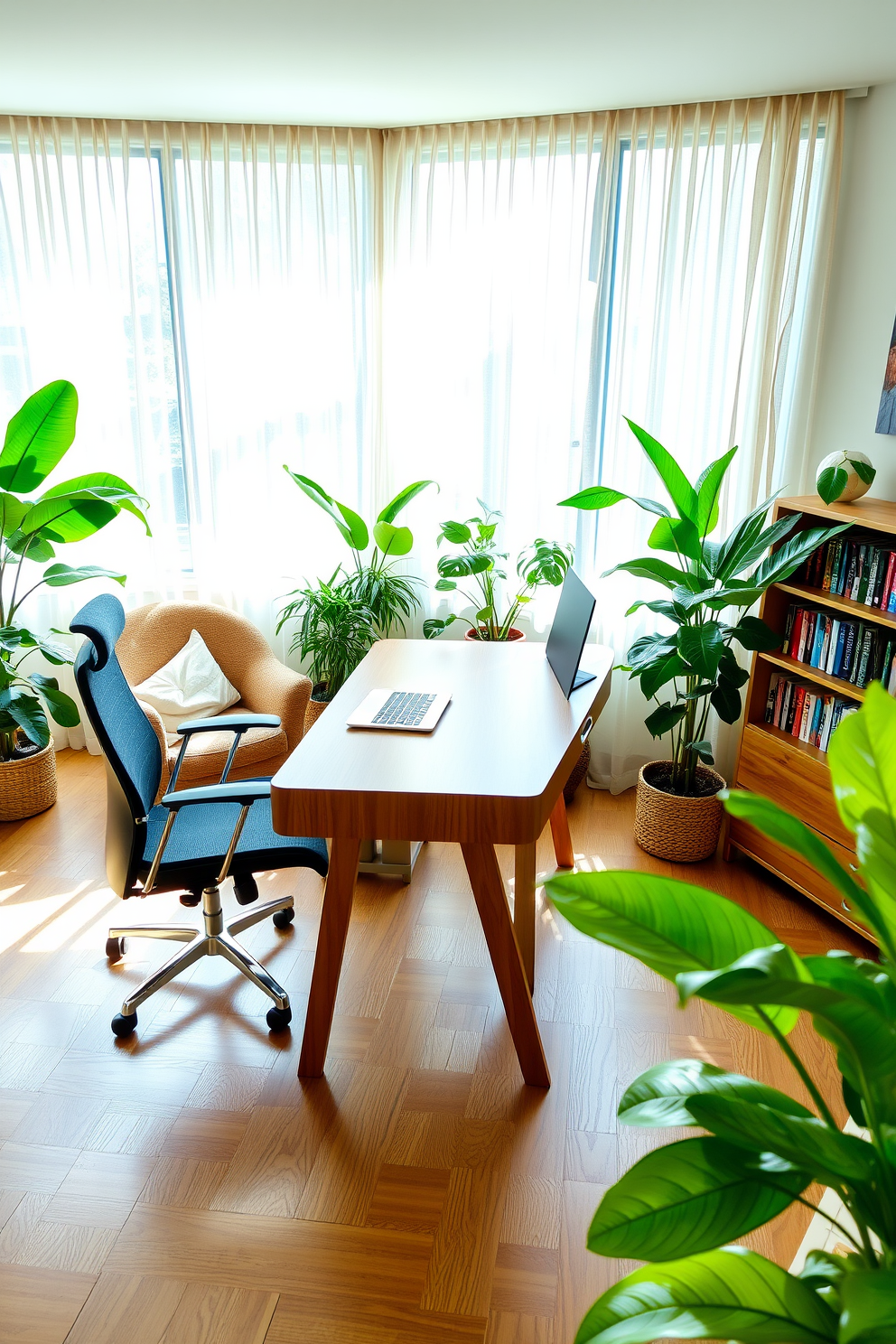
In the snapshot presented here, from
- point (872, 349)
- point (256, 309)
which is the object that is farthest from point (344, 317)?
point (872, 349)

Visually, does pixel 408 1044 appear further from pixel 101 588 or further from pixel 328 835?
pixel 101 588

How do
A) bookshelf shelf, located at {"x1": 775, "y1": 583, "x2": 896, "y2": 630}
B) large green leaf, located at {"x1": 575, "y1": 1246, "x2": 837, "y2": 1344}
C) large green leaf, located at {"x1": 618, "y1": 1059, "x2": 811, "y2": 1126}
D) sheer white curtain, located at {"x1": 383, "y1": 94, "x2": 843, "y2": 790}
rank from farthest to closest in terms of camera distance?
1. sheer white curtain, located at {"x1": 383, "y1": 94, "x2": 843, "y2": 790}
2. bookshelf shelf, located at {"x1": 775, "y1": 583, "x2": 896, "y2": 630}
3. large green leaf, located at {"x1": 618, "y1": 1059, "x2": 811, "y2": 1126}
4. large green leaf, located at {"x1": 575, "y1": 1246, "x2": 837, "y2": 1344}

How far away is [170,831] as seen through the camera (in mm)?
2566

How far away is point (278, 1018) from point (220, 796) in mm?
680

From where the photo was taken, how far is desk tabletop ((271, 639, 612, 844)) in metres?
2.18

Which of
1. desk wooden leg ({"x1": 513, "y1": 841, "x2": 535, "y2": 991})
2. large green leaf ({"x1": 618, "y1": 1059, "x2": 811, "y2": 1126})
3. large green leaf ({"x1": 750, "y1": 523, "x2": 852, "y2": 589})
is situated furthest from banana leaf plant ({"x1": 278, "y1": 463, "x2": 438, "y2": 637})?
large green leaf ({"x1": 618, "y1": 1059, "x2": 811, "y2": 1126})

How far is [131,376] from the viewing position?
4305mm

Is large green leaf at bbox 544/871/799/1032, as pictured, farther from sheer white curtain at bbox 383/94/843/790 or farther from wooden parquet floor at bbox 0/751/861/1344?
sheer white curtain at bbox 383/94/843/790

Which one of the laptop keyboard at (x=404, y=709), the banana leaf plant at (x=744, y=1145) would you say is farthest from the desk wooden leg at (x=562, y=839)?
the banana leaf plant at (x=744, y=1145)

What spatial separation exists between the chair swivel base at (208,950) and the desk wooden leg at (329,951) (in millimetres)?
207

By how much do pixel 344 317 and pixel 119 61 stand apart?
1.28 metres

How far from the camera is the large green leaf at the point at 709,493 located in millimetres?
3232

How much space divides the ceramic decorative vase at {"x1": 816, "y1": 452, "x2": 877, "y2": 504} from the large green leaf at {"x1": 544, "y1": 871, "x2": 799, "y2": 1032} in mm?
2394

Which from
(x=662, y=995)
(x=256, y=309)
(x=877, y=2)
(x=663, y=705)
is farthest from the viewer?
(x=256, y=309)
